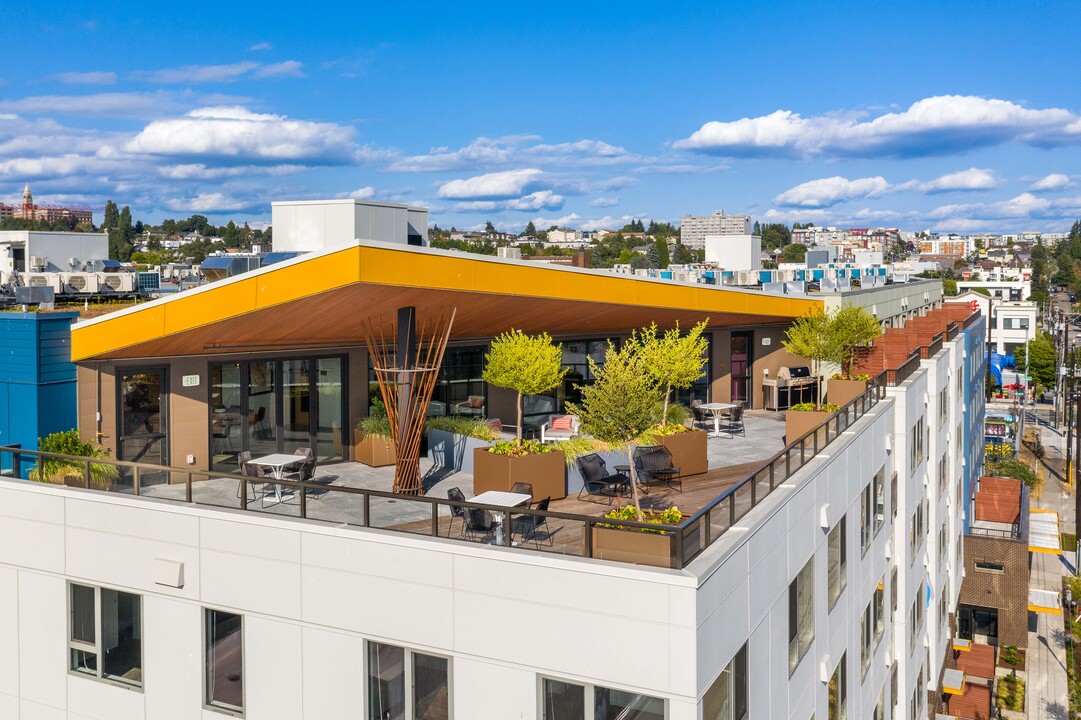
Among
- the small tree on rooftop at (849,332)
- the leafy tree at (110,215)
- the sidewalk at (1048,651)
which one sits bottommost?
the sidewalk at (1048,651)

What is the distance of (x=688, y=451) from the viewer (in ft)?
52.3

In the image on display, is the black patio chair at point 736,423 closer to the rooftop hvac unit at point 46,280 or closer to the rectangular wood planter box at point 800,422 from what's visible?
the rectangular wood planter box at point 800,422

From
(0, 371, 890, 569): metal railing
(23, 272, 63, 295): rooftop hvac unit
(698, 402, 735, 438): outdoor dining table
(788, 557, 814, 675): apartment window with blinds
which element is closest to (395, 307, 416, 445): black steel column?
(0, 371, 890, 569): metal railing

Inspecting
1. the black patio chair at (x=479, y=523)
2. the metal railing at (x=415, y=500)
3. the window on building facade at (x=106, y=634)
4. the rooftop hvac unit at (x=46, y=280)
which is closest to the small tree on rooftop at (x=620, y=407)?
the metal railing at (x=415, y=500)

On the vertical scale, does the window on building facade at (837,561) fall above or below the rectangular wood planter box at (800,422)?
below

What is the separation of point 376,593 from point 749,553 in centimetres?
349

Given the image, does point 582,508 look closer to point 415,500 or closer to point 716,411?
point 415,500

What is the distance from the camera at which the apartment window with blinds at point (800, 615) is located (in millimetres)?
10438

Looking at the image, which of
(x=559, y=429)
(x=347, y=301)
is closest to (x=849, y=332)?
(x=559, y=429)

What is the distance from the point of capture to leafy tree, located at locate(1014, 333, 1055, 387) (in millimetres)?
103062

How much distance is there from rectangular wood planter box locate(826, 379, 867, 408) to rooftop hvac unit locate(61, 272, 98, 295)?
60.7 ft

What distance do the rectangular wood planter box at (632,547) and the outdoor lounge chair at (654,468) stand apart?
6728 mm

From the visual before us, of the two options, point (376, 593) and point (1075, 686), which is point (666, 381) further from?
point (1075, 686)

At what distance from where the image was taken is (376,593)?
27.3ft
